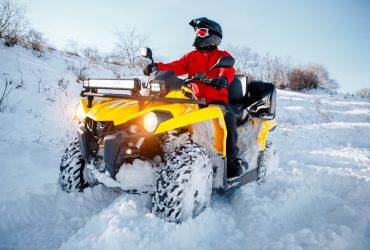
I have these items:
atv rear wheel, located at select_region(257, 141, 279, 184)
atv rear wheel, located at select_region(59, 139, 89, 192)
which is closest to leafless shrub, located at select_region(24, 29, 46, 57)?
atv rear wheel, located at select_region(59, 139, 89, 192)

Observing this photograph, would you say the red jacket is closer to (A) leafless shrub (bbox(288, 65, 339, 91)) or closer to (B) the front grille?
(B) the front grille

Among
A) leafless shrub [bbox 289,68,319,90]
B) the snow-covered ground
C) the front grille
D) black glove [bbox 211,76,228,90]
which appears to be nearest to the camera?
the snow-covered ground

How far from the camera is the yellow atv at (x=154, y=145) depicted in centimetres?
223

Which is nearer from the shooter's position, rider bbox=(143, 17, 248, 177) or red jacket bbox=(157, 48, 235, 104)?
rider bbox=(143, 17, 248, 177)

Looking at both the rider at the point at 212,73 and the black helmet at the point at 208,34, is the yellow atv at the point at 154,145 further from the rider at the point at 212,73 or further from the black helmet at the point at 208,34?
the black helmet at the point at 208,34

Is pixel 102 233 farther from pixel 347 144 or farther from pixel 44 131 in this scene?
pixel 347 144

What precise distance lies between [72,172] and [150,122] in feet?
3.84

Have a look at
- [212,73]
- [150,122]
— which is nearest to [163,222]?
[150,122]

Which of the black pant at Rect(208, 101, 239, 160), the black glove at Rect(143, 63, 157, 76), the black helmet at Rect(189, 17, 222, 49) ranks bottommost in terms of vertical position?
the black pant at Rect(208, 101, 239, 160)

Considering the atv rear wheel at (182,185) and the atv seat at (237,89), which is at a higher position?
the atv seat at (237,89)

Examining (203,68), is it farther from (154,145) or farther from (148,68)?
(154,145)

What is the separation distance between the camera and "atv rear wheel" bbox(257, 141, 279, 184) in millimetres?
3569

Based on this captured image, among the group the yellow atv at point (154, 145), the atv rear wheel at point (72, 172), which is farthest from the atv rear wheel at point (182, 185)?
the atv rear wheel at point (72, 172)

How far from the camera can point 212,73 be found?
3.66 metres
